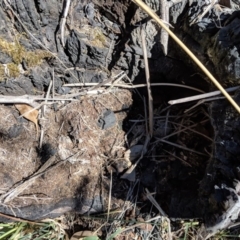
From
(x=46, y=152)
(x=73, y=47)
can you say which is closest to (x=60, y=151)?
(x=46, y=152)

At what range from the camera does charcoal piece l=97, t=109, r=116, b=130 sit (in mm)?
1798

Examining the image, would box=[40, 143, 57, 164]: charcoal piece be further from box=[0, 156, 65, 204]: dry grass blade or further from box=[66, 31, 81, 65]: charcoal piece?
box=[66, 31, 81, 65]: charcoal piece

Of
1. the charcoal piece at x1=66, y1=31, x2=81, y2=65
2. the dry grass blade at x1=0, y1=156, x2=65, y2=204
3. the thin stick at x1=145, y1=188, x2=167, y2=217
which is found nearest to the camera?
the charcoal piece at x1=66, y1=31, x2=81, y2=65

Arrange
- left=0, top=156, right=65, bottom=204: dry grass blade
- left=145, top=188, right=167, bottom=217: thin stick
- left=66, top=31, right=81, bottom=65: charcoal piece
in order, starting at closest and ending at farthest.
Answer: left=66, top=31, right=81, bottom=65: charcoal piece
left=0, top=156, right=65, bottom=204: dry grass blade
left=145, top=188, right=167, bottom=217: thin stick

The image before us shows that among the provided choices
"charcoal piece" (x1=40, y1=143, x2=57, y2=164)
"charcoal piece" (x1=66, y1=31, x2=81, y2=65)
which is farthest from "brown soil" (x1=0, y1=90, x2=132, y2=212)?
"charcoal piece" (x1=66, y1=31, x2=81, y2=65)

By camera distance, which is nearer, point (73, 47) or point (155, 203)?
point (73, 47)

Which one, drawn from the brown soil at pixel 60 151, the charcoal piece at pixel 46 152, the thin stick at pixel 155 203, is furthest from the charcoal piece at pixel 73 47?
the thin stick at pixel 155 203

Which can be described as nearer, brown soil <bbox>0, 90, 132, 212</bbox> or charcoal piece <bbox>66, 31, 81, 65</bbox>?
charcoal piece <bbox>66, 31, 81, 65</bbox>

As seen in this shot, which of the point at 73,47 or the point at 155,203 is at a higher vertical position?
the point at 73,47

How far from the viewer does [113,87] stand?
1.83 m

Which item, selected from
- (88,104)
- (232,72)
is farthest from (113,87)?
(232,72)

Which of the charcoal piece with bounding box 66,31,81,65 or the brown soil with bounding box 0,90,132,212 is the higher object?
the charcoal piece with bounding box 66,31,81,65

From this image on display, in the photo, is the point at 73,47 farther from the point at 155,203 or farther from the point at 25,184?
the point at 155,203

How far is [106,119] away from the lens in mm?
1798
